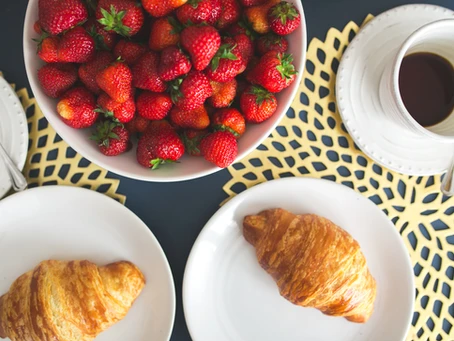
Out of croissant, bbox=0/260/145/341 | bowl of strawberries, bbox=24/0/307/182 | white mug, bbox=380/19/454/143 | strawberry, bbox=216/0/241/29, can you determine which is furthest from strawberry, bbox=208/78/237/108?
croissant, bbox=0/260/145/341

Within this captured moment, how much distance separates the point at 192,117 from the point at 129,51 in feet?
0.54

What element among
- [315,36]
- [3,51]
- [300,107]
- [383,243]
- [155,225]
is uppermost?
[315,36]

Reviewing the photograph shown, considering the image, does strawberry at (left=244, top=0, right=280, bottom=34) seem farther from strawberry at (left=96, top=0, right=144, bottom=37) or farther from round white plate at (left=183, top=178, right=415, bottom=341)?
round white plate at (left=183, top=178, right=415, bottom=341)

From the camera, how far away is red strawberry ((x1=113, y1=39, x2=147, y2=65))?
33.0 inches

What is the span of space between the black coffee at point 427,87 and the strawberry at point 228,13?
1.34ft

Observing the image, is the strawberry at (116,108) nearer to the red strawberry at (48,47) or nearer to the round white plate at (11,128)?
the red strawberry at (48,47)

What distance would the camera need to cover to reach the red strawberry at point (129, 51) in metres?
0.84

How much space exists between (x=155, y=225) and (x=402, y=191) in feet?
1.96

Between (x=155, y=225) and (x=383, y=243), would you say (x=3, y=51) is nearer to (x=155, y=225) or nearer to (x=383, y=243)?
(x=155, y=225)

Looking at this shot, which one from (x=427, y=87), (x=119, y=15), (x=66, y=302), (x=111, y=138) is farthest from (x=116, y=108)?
(x=427, y=87)

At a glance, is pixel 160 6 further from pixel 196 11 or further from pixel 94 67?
pixel 94 67

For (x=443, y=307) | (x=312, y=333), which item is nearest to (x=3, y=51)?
(x=312, y=333)

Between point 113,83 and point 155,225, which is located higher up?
point 113,83

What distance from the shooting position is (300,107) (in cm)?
108
